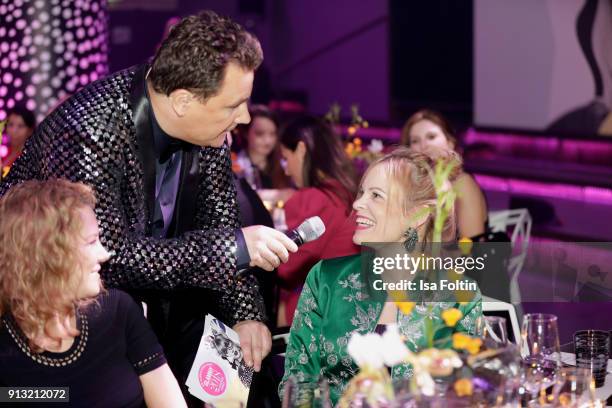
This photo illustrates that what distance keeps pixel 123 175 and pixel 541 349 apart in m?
1.14

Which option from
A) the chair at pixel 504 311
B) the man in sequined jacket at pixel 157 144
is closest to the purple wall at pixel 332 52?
the chair at pixel 504 311

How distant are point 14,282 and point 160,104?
0.62 m

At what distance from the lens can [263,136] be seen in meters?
6.77

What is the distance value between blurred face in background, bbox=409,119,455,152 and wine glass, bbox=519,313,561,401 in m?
3.14

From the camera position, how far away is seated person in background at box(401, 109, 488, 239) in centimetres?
495

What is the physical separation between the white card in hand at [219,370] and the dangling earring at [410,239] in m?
0.59

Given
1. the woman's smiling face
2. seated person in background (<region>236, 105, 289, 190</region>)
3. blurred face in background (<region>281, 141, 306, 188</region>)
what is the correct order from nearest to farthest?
the woman's smiling face
blurred face in background (<region>281, 141, 306, 188</region>)
seated person in background (<region>236, 105, 289, 190</region>)

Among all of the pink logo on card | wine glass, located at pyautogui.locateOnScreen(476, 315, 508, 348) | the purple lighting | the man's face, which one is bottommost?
the pink logo on card

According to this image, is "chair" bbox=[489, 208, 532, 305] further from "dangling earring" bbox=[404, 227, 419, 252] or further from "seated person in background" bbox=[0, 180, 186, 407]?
"seated person in background" bbox=[0, 180, 186, 407]

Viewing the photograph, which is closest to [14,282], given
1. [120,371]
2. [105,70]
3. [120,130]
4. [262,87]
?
[120,371]

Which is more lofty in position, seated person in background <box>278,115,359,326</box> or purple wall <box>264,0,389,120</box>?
purple wall <box>264,0,389,120</box>

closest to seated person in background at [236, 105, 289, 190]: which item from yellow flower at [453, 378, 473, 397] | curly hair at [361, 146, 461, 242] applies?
curly hair at [361, 146, 461, 242]

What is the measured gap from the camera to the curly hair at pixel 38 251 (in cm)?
211

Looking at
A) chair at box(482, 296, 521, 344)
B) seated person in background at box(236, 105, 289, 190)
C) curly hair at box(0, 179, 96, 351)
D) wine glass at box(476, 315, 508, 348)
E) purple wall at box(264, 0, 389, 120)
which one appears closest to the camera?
wine glass at box(476, 315, 508, 348)
